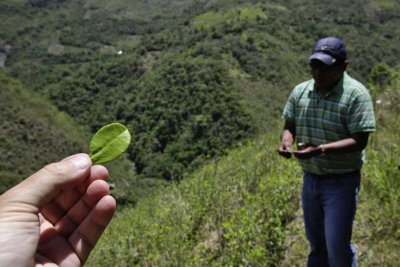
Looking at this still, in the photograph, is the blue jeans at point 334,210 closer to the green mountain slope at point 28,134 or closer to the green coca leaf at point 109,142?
the green coca leaf at point 109,142

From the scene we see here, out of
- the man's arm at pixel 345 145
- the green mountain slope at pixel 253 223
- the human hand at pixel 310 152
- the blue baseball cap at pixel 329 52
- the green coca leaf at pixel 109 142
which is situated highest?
the green coca leaf at pixel 109 142

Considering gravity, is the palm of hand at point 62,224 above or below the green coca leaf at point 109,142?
below

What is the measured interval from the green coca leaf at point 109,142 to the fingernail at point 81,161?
0.8 inches

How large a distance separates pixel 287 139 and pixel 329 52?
616 millimetres

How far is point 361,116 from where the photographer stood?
7.72 ft

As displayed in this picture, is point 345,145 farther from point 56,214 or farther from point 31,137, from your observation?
point 31,137

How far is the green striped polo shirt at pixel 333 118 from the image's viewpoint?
2.38 metres

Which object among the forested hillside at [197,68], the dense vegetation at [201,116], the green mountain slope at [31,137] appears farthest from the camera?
the green mountain slope at [31,137]

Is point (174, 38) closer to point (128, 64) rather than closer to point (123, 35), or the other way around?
point (128, 64)

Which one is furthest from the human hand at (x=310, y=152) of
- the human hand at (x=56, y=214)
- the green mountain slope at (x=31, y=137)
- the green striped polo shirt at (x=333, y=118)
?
the green mountain slope at (x=31, y=137)

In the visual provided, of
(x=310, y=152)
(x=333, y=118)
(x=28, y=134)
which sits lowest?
(x=28, y=134)

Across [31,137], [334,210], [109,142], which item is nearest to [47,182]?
[109,142]

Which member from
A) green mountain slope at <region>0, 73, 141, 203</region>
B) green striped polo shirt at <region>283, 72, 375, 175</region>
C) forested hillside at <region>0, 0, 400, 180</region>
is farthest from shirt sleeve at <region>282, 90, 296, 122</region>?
green mountain slope at <region>0, 73, 141, 203</region>

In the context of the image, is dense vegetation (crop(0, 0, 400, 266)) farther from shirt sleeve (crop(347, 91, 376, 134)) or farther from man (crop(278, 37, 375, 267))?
shirt sleeve (crop(347, 91, 376, 134))
